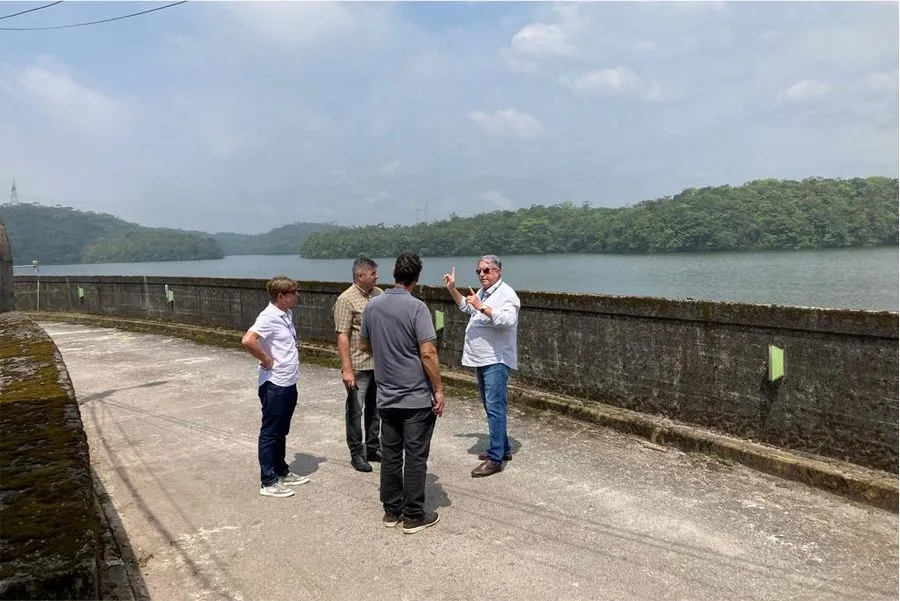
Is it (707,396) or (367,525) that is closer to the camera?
A: (367,525)

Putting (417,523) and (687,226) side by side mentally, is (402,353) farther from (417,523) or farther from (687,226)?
(687,226)

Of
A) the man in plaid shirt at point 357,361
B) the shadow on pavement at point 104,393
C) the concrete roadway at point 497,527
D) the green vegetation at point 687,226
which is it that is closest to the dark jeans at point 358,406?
the man in plaid shirt at point 357,361

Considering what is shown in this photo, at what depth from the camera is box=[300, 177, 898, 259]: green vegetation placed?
2419 inches

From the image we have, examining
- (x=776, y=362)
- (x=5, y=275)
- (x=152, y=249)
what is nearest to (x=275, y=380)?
(x=776, y=362)

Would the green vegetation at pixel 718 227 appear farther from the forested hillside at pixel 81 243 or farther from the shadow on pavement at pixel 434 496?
the forested hillside at pixel 81 243

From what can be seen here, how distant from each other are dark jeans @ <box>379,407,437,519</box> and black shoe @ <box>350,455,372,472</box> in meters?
0.93

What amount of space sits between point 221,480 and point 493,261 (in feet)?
8.48

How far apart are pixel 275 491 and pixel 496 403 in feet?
5.48

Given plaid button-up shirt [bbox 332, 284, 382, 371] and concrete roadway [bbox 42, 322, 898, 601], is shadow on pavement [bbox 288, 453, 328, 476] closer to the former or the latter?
concrete roadway [bbox 42, 322, 898, 601]

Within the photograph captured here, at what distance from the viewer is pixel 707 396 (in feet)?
17.6

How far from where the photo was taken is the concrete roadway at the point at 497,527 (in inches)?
125

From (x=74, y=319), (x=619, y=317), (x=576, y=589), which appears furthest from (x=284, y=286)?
(x=74, y=319)

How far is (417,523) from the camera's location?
3826 millimetres

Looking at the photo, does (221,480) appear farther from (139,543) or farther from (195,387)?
(195,387)
